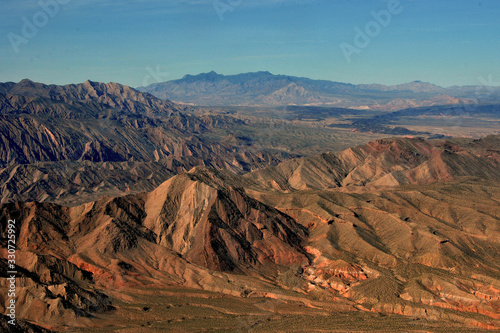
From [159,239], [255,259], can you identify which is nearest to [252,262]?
[255,259]

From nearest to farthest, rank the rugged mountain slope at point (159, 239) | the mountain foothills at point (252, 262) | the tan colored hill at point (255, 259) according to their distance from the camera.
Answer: the mountain foothills at point (252, 262), the tan colored hill at point (255, 259), the rugged mountain slope at point (159, 239)

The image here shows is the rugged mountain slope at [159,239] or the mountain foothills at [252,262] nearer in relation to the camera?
the mountain foothills at [252,262]

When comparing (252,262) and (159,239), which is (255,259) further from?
(159,239)

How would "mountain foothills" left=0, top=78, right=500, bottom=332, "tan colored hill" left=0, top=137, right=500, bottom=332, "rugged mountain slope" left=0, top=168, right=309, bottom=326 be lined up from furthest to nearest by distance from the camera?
1. "rugged mountain slope" left=0, top=168, right=309, bottom=326
2. "tan colored hill" left=0, top=137, right=500, bottom=332
3. "mountain foothills" left=0, top=78, right=500, bottom=332

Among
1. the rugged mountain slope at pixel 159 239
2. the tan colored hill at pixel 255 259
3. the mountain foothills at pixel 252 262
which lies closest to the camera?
the mountain foothills at pixel 252 262

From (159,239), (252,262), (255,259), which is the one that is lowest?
(252,262)

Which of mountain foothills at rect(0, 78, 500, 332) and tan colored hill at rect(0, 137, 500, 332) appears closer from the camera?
mountain foothills at rect(0, 78, 500, 332)

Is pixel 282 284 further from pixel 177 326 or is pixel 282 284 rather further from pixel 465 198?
pixel 465 198

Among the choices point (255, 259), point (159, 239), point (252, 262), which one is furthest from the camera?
point (159, 239)

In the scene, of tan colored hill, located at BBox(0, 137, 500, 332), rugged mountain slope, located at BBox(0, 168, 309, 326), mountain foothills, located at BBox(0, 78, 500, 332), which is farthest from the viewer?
rugged mountain slope, located at BBox(0, 168, 309, 326)

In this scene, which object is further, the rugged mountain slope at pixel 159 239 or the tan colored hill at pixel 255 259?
the rugged mountain slope at pixel 159 239

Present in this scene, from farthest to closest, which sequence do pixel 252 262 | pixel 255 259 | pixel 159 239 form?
pixel 159 239 → pixel 255 259 → pixel 252 262
